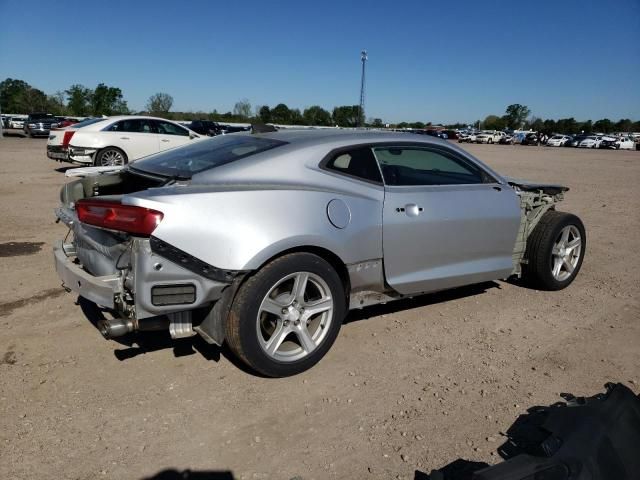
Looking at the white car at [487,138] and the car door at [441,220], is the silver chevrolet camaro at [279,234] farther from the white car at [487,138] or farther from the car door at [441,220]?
the white car at [487,138]

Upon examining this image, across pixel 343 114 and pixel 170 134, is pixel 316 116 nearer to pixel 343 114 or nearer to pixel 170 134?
pixel 343 114

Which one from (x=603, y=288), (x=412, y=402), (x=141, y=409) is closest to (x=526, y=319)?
(x=603, y=288)

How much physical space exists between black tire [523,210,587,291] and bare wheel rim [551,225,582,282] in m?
0.05

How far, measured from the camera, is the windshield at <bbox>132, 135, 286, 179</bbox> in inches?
135

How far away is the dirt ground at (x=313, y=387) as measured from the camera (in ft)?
8.42

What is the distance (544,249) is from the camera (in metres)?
4.86

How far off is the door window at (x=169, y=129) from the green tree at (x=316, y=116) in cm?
5713

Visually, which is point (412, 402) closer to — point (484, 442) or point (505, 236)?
point (484, 442)

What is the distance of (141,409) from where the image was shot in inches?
115

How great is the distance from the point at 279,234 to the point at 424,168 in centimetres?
189

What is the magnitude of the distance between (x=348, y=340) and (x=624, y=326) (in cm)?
244

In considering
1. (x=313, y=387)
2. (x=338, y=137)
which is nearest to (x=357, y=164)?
(x=338, y=137)

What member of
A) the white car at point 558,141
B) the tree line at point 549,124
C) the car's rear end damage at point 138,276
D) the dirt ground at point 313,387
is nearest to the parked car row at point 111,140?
the dirt ground at point 313,387

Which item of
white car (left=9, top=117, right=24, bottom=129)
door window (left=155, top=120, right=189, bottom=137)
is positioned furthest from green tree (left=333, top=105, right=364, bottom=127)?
door window (left=155, top=120, right=189, bottom=137)
